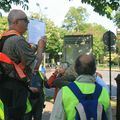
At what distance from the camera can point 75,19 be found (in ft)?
364

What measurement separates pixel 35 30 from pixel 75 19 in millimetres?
104868

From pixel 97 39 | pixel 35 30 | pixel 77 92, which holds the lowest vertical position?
pixel 77 92

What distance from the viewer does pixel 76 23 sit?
110 meters

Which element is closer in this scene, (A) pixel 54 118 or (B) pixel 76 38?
(A) pixel 54 118

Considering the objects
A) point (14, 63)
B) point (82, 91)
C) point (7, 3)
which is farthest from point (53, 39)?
point (82, 91)

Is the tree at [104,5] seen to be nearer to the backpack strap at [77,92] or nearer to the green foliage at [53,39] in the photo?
the backpack strap at [77,92]

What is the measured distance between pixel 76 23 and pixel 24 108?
346 ft

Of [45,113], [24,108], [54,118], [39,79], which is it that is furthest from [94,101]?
[45,113]

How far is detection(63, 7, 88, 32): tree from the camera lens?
10850 cm

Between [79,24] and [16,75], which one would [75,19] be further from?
[16,75]

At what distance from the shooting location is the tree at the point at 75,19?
4272 inches

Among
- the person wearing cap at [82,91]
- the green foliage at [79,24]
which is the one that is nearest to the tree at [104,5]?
the person wearing cap at [82,91]

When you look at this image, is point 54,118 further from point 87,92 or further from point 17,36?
point 17,36

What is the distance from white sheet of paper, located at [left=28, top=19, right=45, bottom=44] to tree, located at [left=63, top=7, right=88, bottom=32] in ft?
329
